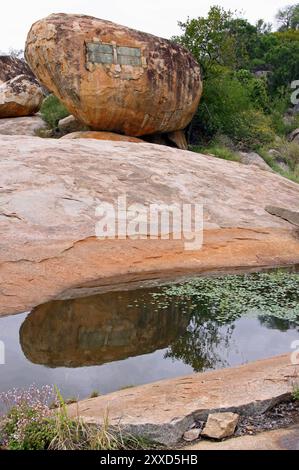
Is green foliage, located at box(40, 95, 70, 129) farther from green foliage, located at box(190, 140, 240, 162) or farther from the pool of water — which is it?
the pool of water

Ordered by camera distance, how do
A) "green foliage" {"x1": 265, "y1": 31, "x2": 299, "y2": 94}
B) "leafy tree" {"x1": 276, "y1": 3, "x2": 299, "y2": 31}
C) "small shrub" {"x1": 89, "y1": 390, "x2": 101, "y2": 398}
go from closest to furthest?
1. "small shrub" {"x1": 89, "y1": 390, "x2": 101, "y2": 398}
2. "green foliage" {"x1": 265, "y1": 31, "x2": 299, "y2": 94}
3. "leafy tree" {"x1": 276, "y1": 3, "x2": 299, "y2": 31}

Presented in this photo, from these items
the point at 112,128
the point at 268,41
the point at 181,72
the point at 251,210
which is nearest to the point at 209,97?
the point at 181,72

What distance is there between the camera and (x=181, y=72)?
12.1 metres

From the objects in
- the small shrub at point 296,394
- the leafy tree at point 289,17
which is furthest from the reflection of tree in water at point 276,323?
the leafy tree at point 289,17

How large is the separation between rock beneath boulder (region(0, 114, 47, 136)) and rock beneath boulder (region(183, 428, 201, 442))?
Answer: 11.3m

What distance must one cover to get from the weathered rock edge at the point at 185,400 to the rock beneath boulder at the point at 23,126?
34.9ft

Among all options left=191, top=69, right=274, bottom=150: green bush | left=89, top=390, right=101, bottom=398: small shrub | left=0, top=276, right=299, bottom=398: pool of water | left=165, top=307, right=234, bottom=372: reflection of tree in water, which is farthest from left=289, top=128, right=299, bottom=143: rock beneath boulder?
left=89, top=390, right=101, bottom=398: small shrub

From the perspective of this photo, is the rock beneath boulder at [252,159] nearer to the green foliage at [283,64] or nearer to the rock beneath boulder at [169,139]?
the rock beneath boulder at [169,139]

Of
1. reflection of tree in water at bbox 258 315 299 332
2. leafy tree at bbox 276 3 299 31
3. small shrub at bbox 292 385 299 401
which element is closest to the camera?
small shrub at bbox 292 385 299 401

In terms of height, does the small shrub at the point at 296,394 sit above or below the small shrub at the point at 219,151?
above

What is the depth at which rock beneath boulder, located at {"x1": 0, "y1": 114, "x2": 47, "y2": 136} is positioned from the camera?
1327 cm

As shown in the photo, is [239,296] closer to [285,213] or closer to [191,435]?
[285,213]

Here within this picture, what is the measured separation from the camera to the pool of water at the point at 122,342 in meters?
4.12
